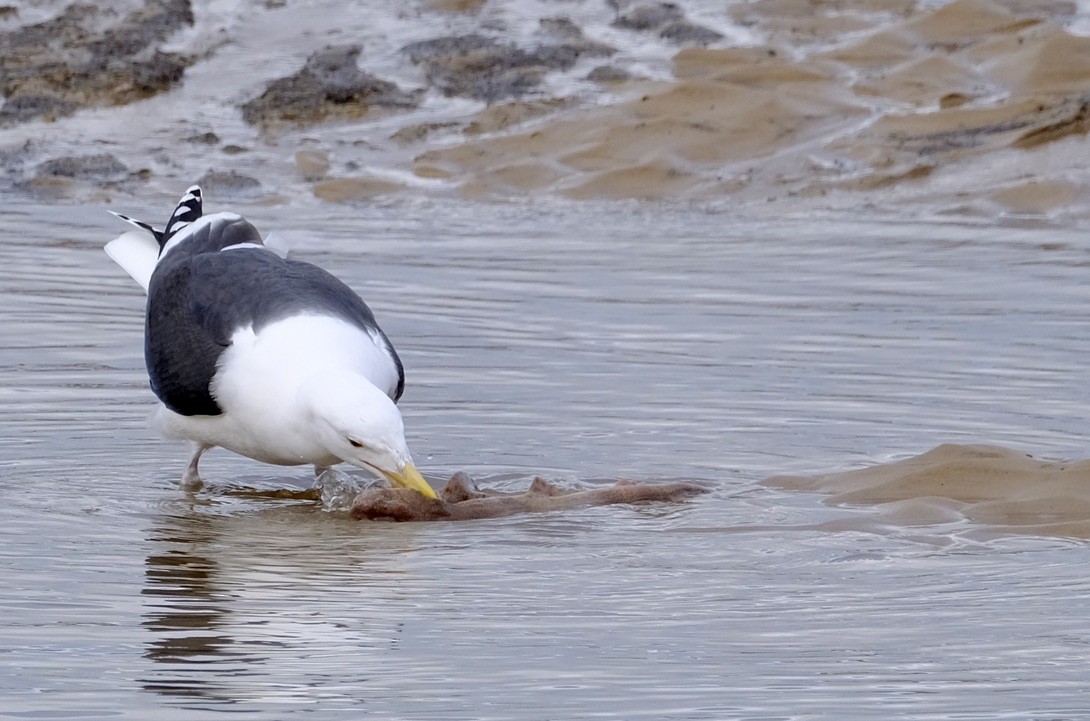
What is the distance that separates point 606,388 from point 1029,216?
410cm

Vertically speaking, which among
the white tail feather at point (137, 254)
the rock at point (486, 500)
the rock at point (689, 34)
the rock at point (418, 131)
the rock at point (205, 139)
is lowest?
the rock at point (205, 139)

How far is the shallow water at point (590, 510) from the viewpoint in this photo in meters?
4.01

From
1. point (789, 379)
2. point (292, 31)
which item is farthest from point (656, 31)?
point (789, 379)

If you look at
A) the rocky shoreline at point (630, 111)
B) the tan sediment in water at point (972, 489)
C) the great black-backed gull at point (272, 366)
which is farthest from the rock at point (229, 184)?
the tan sediment in water at point (972, 489)

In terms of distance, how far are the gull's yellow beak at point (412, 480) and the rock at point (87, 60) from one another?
8883mm

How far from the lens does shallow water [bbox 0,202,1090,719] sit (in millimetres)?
4008

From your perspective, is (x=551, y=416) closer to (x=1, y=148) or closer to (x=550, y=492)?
(x=550, y=492)

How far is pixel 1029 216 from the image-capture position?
1057 centimetres

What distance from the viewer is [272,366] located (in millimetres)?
5953

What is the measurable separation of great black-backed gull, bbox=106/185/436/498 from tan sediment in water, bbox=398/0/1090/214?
526 cm

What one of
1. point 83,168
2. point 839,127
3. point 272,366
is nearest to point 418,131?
point 83,168

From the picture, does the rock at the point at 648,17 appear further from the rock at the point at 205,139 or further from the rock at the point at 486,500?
the rock at the point at 486,500

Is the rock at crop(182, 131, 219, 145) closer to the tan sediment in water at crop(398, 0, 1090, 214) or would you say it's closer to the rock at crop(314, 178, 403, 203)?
the rock at crop(314, 178, 403, 203)

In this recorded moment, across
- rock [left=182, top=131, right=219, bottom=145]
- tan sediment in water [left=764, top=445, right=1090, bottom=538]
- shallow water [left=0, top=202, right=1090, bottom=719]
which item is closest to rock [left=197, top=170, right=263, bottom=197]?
rock [left=182, top=131, right=219, bottom=145]
